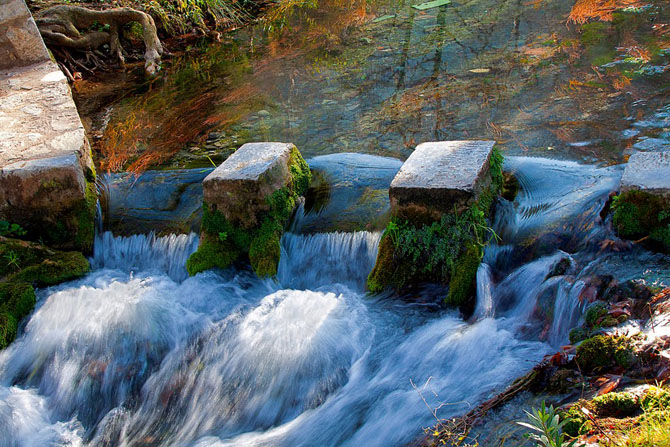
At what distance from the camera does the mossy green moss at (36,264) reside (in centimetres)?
540

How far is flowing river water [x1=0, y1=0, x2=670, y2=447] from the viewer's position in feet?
12.6

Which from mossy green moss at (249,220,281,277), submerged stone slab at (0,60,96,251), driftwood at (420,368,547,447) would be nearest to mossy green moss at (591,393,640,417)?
driftwood at (420,368,547,447)

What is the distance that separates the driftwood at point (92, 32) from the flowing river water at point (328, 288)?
3.03 meters

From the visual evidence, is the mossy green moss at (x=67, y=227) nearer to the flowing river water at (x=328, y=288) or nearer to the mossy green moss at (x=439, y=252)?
the flowing river water at (x=328, y=288)

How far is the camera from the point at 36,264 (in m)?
5.50

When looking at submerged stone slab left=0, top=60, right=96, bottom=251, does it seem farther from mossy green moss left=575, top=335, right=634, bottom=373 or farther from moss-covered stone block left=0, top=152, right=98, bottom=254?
mossy green moss left=575, top=335, right=634, bottom=373

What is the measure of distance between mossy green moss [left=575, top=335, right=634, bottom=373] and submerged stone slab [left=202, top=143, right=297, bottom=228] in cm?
311

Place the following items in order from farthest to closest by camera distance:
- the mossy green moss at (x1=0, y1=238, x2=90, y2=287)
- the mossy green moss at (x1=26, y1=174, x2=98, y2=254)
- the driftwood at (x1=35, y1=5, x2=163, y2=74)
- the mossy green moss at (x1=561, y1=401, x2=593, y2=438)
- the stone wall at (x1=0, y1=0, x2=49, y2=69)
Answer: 1. the driftwood at (x1=35, y1=5, x2=163, y2=74)
2. the stone wall at (x1=0, y1=0, x2=49, y2=69)
3. the mossy green moss at (x1=26, y1=174, x2=98, y2=254)
4. the mossy green moss at (x1=0, y1=238, x2=90, y2=287)
5. the mossy green moss at (x1=561, y1=401, x2=593, y2=438)

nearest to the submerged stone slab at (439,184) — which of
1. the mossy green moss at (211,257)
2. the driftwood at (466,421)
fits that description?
the driftwood at (466,421)

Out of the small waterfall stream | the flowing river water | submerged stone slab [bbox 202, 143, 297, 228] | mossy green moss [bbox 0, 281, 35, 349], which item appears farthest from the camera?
submerged stone slab [bbox 202, 143, 297, 228]

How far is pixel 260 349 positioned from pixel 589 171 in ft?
11.1

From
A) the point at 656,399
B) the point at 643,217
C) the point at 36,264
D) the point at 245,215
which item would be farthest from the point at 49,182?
the point at 656,399

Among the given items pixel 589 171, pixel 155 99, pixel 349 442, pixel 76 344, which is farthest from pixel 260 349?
pixel 155 99

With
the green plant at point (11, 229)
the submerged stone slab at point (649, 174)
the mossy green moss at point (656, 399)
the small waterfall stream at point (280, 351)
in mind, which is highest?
the submerged stone slab at point (649, 174)
